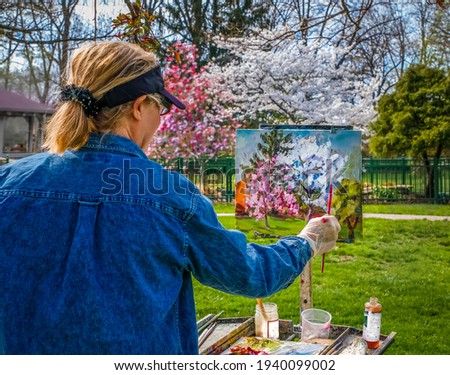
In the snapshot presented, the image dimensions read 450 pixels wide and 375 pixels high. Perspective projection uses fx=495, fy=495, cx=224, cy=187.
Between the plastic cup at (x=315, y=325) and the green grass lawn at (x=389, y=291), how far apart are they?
4.80 ft

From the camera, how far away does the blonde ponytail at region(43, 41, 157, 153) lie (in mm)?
1206

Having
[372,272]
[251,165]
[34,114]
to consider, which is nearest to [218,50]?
[34,114]

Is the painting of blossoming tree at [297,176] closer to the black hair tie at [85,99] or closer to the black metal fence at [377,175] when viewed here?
the black hair tie at [85,99]

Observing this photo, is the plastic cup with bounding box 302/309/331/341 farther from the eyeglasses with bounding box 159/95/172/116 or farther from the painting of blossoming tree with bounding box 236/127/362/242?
the eyeglasses with bounding box 159/95/172/116

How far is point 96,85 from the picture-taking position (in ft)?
4.01

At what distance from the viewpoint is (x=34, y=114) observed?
1920cm

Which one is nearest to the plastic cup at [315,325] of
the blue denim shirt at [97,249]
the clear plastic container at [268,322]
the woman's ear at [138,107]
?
the clear plastic container at [268,322]

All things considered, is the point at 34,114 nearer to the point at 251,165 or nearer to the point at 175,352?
the point at 251,165

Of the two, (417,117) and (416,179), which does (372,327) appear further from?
(416,179)

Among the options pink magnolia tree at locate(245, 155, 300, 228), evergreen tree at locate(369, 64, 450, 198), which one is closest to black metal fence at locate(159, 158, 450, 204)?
evergreen tree at locate(369, 64, 450, 198)

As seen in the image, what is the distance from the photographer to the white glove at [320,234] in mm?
1588

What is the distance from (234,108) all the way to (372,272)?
8.75 m

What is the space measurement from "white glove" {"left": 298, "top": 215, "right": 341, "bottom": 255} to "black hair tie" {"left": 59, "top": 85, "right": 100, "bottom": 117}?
0.75m

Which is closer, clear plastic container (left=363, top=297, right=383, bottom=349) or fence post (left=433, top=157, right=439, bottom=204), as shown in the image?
clear plastic container (left=363, top=297, right=383, bottom=349)
